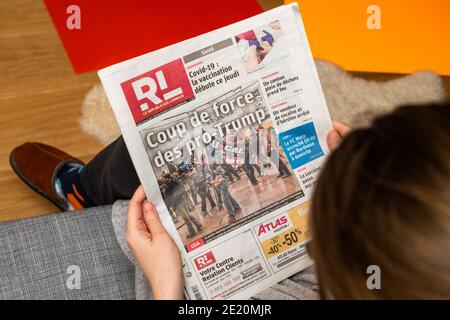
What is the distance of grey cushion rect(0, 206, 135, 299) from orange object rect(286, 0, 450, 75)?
75cm

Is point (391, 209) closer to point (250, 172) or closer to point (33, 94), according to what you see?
point (250, 172)

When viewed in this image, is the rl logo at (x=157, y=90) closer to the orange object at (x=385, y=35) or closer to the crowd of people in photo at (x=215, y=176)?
the crowd of people in photo at (x=215, y=176)

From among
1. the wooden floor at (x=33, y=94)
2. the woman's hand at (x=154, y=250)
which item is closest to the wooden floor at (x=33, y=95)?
the wooden floor at (x=33, y=94)

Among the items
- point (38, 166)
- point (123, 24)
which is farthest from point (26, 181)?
point (123, 24)

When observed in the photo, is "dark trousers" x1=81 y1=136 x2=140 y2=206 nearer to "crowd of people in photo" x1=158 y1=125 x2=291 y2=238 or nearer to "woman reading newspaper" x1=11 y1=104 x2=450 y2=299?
"crowd of people in photo" x1=158 y1=125 x2=291 y2=238

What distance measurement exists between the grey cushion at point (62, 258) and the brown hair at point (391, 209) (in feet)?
1.22

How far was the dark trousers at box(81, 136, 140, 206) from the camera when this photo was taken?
783 millimetres

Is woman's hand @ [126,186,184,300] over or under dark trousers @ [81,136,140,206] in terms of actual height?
under

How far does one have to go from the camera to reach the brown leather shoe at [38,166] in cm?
102

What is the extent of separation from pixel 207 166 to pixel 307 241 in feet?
0.58

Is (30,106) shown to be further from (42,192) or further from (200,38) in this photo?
(200,38)

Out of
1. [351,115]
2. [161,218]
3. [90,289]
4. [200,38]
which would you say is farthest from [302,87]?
[351,115]

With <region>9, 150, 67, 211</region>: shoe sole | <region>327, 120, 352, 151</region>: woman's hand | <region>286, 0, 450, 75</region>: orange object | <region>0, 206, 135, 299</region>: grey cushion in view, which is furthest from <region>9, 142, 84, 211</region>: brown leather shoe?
<region>286, 0, 450, 75</region>: orange object

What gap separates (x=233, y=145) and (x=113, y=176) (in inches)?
7.9
